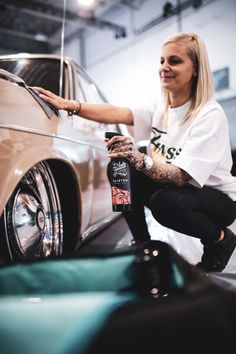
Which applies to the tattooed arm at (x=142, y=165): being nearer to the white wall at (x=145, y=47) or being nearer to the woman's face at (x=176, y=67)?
the woman's face at (x=176, y=67)

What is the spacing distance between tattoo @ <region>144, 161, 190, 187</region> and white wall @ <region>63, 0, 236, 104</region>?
633 cm

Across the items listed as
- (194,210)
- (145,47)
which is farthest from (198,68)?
(145,47)

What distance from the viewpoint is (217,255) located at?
1.65 m

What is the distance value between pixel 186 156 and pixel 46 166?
2.24 feet

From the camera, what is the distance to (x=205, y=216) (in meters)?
1.61

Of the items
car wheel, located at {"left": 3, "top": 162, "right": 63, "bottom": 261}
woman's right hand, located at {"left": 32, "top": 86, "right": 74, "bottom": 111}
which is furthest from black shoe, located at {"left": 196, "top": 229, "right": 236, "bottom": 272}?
woman's right hand, located at {"left": 32, "top": 86, "right": 74, "bottom": 111}

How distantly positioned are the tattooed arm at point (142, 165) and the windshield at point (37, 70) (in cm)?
76

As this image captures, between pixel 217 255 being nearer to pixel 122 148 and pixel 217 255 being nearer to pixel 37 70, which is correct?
pixel 122 148

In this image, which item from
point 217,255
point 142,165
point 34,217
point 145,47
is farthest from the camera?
point 145,47

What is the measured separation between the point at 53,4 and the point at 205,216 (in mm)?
9865

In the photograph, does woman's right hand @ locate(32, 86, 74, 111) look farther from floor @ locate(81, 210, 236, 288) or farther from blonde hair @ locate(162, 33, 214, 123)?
floor @ locate(81, 210, 236, 288)

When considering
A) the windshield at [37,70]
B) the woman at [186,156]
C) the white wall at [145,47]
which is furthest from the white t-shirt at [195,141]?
the white wall at [145,47]

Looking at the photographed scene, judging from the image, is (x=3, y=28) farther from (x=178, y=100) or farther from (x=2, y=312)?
(x=2, y=312)

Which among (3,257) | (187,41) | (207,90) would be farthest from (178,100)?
(3,257)
